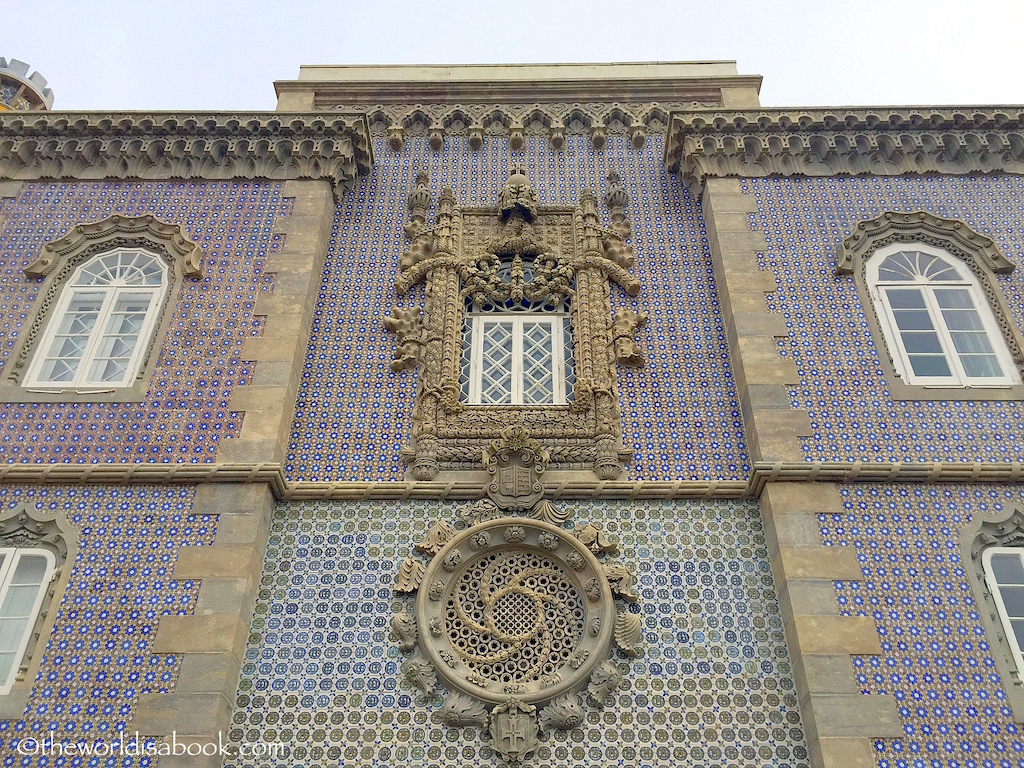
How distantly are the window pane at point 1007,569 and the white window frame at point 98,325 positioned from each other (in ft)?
25.0

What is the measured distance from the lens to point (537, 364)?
A: 8344 mm

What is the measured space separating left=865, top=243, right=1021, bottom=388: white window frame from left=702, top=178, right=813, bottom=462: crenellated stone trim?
1.03 meters

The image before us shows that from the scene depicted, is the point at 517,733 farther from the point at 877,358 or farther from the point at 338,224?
the point at 338,224

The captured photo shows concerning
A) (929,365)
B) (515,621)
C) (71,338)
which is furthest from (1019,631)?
(71,338)

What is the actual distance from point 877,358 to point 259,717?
622 cm

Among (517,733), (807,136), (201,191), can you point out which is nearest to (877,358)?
(807,136)

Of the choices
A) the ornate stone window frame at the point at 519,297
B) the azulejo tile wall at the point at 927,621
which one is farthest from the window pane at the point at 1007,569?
the ornate stone window frame at the point at 519,297

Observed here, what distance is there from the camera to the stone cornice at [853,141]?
31.6 ft

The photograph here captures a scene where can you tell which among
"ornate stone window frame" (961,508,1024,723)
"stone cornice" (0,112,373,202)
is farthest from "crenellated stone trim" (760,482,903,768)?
"stone cornice" (0,112,373,202)

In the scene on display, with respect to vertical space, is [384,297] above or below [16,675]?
above

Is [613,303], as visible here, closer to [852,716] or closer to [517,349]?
[517,349]

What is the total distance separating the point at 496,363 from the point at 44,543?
4212mm

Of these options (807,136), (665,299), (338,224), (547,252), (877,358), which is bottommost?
(877,358)

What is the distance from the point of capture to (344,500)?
740cm
